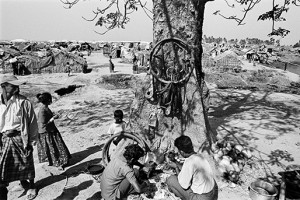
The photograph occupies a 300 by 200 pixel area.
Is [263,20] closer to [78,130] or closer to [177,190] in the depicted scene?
[177,190]

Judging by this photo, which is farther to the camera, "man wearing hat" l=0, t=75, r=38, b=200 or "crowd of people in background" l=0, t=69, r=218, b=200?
"man wearing hat" l=0, t=75, r=38, b=200

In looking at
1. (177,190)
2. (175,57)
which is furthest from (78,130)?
(177,190)

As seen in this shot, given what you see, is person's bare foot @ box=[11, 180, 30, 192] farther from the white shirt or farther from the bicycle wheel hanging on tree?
the bicycle wheel hanging on tree

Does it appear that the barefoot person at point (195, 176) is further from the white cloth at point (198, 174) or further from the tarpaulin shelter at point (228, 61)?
the tarpaulin shelter at point (228, 61)

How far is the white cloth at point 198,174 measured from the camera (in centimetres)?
290

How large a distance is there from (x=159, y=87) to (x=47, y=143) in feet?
8.53

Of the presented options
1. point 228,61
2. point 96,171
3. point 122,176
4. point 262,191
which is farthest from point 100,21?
point 228,61

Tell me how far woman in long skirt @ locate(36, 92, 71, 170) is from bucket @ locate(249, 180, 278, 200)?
11.8ft

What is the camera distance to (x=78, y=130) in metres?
7.00

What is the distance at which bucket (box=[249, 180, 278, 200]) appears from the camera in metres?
3.62

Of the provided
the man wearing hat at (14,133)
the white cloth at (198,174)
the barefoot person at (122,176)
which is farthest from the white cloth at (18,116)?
the white cloth at (198,174)

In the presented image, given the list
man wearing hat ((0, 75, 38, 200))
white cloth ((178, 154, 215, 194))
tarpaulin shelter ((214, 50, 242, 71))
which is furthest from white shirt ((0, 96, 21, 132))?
tarpaulin shelter ((214, 50, 242, 71))

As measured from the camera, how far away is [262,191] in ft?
12.7

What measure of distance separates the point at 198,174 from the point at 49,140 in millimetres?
3118
